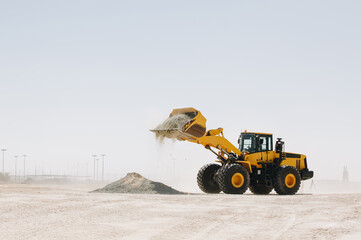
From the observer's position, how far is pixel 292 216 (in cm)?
1464

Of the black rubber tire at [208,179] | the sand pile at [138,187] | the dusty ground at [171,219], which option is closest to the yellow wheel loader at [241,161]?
the black rubber tire at [208,179]

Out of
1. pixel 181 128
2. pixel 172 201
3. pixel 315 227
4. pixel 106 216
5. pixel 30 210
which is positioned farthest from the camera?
pixel 181 128

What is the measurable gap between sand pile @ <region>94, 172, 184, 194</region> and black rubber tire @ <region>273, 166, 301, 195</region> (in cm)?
532

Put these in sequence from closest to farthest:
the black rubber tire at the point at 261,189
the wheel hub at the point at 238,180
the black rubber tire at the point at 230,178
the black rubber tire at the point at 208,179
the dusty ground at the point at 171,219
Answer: the dusty ground at the point at 171,219 → the black rubber tire at the point at 230,178 → the wheel hub at the point at 238,180 → the black rubber tire at the point at 208,179 → the black rubber tire at the point at 261,189

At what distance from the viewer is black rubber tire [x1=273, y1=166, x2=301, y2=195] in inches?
994

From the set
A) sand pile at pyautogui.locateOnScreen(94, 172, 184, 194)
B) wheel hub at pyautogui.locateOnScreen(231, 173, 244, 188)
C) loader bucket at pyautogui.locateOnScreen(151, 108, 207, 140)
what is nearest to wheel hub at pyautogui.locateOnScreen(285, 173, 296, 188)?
wheel hub at pyautogui.locateOnScreen(231, 173, 244, 188)

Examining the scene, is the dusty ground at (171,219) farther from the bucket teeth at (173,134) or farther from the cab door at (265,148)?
the cab door at (265,148)

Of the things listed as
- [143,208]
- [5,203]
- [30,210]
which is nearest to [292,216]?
[143,208]

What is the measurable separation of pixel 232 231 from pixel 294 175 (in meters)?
14.8

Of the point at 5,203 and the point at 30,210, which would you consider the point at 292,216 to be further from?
the point at 5,203

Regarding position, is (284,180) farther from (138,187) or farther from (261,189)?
(138,187)

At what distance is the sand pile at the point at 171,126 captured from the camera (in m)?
23.3

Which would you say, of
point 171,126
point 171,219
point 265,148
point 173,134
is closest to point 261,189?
point 265,148

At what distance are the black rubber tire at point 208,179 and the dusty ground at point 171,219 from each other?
716cm
